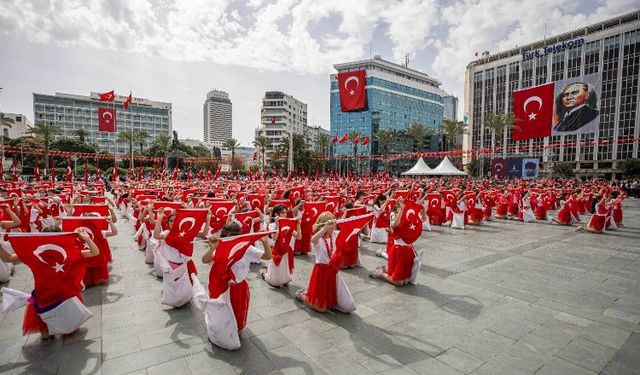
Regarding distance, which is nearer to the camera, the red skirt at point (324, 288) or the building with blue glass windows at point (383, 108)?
the red skirt at point (324, 288)

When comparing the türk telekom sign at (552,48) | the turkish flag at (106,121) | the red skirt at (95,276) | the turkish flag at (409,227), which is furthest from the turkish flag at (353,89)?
the türk telekom sign at (552,48)

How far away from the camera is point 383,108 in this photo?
104938 mm

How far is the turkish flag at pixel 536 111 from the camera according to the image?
63.6ft

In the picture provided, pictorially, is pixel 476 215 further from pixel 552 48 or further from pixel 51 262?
pixel 552 48

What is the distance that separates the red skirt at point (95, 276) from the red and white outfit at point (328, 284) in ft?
15.0

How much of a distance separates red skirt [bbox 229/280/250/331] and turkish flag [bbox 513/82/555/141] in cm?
1982

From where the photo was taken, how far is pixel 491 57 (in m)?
85.9

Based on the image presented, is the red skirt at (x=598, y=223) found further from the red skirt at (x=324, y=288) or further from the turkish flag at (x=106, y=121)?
the turkish flag at (x=106, y=121)

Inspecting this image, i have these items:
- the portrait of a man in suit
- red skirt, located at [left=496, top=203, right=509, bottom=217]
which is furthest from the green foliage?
red skirt, located at [left=496, top=203, right=509, bottom=217]

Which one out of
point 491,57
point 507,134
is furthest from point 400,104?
point 507,134

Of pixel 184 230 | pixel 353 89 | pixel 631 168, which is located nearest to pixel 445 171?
pixel 353 89

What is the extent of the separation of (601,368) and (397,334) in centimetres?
239

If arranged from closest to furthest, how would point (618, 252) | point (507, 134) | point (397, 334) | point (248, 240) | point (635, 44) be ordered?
point (248, 240), point (397, 334), point (618, 252), point (635, 44), point (507, 134)

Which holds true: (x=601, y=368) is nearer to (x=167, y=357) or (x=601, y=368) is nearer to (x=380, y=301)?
(x=380, y=301)
